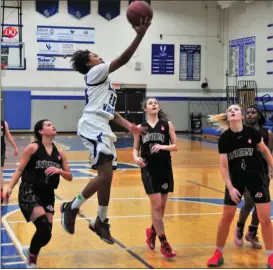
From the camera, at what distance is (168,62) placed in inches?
1018

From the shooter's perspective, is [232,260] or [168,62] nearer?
[232,260]

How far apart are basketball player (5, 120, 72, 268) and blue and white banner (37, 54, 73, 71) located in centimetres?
1967

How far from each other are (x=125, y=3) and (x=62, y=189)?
17.1 metres

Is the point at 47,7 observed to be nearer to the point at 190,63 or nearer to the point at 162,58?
the point at 162,58

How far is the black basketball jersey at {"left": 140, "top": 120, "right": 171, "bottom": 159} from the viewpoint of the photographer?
228 inches

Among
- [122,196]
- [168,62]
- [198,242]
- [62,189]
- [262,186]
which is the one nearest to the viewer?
[262,186]

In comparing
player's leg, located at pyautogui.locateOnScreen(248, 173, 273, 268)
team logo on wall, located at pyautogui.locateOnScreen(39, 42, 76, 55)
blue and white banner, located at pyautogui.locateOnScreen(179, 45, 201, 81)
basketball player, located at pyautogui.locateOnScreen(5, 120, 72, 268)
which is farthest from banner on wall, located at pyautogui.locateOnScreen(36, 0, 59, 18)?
player's leg, located at pyautogui.locateOnScreen(248, 173, 273, 268)

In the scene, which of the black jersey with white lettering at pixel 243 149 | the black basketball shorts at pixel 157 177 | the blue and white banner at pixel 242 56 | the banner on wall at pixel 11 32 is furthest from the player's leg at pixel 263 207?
the banner on wall at pixel 11 32

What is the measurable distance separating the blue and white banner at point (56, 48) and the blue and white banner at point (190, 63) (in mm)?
5442

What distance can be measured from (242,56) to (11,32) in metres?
10.8

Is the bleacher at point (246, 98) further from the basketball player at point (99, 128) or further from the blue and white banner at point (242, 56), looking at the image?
the basketball player at point (99, 128)

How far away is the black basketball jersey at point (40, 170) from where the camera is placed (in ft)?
16.7

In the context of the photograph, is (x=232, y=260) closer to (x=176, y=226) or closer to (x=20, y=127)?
(x=176, y=226)

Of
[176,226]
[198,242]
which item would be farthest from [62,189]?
[198,242]
